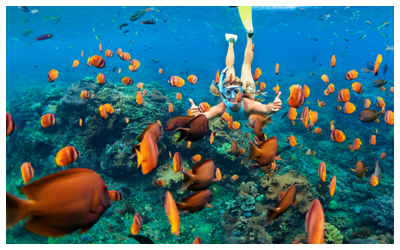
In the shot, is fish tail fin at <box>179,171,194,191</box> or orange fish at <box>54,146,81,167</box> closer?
fish tail fin at <box>179,171,194,191</box>

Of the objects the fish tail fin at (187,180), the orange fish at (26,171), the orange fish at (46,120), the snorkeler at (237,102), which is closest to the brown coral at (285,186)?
the snorkeler at (237,102)

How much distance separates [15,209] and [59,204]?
0.25 metres

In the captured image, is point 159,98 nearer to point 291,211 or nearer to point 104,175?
point 104,175

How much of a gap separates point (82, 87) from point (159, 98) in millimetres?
4591

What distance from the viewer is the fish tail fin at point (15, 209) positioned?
3.76ft

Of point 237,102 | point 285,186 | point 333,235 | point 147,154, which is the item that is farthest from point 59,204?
point 333,235

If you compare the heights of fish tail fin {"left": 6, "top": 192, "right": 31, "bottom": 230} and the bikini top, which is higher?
fish tail fin {"left": 6, "top": 192, "right": 31, "bottom": 230}

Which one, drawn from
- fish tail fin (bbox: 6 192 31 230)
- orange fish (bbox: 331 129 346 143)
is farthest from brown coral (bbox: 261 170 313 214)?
fish tail fin (bbox: 6 192 31 230)

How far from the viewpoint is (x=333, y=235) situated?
524 centimetres

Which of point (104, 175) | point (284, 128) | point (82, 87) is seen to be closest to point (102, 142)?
point (104, 175)

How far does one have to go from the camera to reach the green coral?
5122mm

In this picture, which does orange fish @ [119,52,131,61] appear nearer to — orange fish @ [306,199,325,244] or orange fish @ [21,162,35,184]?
orange fish @ [21,162,35,184]

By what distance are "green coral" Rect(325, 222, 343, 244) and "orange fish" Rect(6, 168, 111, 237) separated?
6.58m

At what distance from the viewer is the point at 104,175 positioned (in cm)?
867
